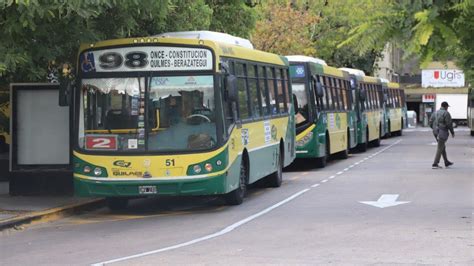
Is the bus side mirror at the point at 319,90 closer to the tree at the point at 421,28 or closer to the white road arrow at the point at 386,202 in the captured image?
the white road arrow at the point at 386,202

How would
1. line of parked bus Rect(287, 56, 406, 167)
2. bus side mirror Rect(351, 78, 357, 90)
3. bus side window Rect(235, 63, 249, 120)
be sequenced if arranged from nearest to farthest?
1. bus side window Rect(235, 63, 249, 120)
2. line of parked bus Rect(287, 56, 406, 167)
3. bus side mirror Rect(351, 78, 357, 90)

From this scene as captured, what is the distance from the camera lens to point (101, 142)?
13.8m

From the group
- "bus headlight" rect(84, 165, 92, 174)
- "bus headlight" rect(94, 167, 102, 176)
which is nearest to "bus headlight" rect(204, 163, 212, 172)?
"bus headlight" rect(94, 167, 102, 176)

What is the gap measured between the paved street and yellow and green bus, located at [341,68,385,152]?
46.3 ft

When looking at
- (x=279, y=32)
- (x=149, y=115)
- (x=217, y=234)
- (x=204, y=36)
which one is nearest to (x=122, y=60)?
(x=149, y=115)

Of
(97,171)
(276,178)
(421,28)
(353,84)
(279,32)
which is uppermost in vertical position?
(279,32)

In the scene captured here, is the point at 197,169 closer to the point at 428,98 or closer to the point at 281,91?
the point at 281,91

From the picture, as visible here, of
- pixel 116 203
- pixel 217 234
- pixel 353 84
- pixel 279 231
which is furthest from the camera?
pixel 353 84

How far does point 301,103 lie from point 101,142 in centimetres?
1143

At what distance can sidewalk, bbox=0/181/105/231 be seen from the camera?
13.5m

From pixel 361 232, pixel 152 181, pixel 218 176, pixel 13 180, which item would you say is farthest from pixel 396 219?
pixel 13 180

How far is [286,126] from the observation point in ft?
64.9

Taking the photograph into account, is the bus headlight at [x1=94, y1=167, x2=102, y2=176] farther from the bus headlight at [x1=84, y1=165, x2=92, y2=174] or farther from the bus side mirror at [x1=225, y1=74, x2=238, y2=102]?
the bus side mirror at [x1=225, y1=74, x2=238, y2=102]

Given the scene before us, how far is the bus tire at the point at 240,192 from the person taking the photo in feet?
50.0
